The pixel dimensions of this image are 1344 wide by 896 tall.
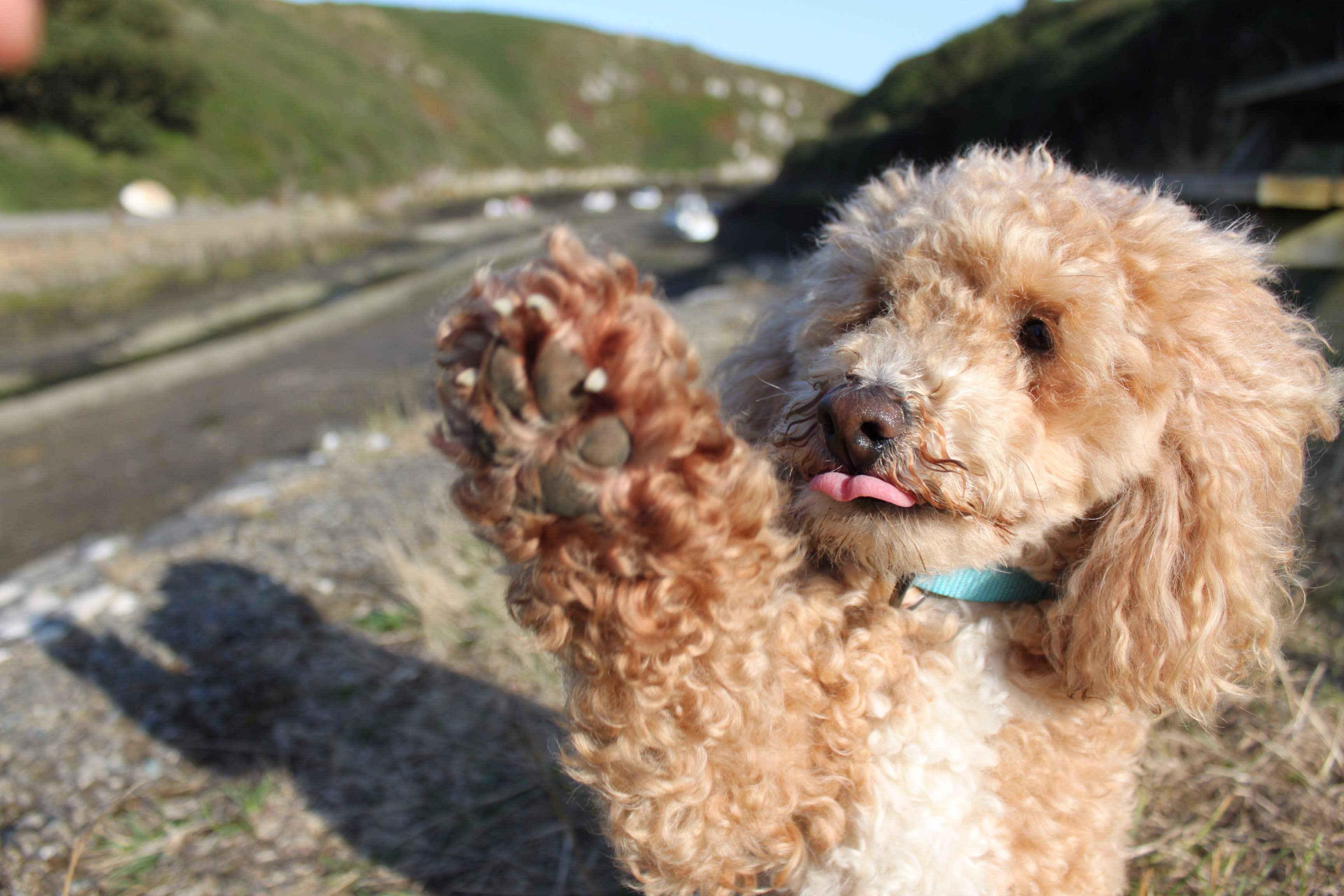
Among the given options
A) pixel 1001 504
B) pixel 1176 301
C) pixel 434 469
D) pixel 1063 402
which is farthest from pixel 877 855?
pixel 434 469

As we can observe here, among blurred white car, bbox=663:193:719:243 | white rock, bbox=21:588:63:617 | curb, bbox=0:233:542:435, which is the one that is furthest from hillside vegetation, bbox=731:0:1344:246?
curb, bbox=0:233:542:435

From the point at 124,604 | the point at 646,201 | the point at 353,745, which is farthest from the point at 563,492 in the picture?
the point at 646,201

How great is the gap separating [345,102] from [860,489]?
183 feet

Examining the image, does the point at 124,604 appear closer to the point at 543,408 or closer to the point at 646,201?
the point at 543,408

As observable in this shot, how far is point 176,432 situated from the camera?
10.3m

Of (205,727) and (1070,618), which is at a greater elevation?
(1070,618)

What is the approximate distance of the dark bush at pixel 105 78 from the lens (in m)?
24.3

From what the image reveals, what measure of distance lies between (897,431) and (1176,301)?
0.65 metres

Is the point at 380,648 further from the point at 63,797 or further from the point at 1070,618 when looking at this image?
the point at 1070,618

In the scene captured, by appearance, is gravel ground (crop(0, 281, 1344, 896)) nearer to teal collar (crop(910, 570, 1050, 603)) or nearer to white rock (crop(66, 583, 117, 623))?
white rock (crop(66, 583, 117, 623))

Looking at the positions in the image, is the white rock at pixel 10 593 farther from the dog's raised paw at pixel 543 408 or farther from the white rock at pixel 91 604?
the dog's raised paw at pixel 543 408

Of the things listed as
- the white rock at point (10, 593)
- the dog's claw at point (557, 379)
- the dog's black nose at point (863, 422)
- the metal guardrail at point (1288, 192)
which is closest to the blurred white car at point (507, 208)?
the white rock at point (10, 593)

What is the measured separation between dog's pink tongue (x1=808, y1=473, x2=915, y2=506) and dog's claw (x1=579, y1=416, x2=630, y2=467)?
1.75 ft

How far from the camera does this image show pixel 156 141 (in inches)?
1196
